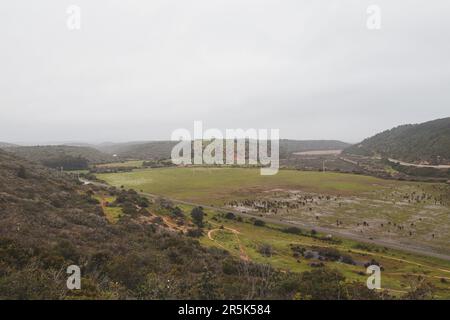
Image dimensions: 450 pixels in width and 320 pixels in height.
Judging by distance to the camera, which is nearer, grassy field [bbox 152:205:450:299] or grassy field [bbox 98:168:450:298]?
grassy field [bbox 152:205:450:299]

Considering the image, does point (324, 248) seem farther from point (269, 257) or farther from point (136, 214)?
point (136, 214)

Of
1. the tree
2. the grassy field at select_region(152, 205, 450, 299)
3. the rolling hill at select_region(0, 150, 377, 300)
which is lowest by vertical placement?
the grassy field at select_region(152, 205, 450, 299)

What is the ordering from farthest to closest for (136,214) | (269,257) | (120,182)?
1. (120,182)
2. (136,214)
3. (269,257)

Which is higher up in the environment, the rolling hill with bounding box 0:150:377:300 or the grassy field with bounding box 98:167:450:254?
the rolling hill with bounding box 0:150:377:300

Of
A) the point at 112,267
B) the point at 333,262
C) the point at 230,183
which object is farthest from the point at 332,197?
the point at 112,267

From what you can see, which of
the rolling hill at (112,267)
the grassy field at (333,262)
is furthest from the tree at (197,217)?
the rolling hill at (112,267)

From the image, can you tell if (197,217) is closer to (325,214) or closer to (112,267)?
(325,214)

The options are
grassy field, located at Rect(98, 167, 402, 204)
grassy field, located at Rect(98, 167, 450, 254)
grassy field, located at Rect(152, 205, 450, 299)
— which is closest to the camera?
grassy field, located at Rect(152, 205, 450, 299)

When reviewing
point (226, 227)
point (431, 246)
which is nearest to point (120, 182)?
point (226, 227)

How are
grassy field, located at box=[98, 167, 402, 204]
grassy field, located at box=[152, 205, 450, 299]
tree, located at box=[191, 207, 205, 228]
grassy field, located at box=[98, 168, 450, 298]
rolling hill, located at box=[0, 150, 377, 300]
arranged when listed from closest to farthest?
rolling hill, located at box=[0, 150, 377, 300]
grassy field, located at box=[152, 205, 450, 299]
grassy field, located at box=[98, 168, 450, 298]
tree, located at box=[191, 207, 205, 228]
grassy field, located at box=[98, 167, 402, 204]

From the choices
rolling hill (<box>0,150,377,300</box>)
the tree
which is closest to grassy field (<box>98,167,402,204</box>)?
the tree

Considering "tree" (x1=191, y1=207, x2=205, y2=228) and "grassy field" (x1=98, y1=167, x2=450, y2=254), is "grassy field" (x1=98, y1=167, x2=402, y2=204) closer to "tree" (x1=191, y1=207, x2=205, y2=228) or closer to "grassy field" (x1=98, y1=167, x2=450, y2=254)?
"grassy field" (x1=98, y1=167, x2=450, y2=254)
